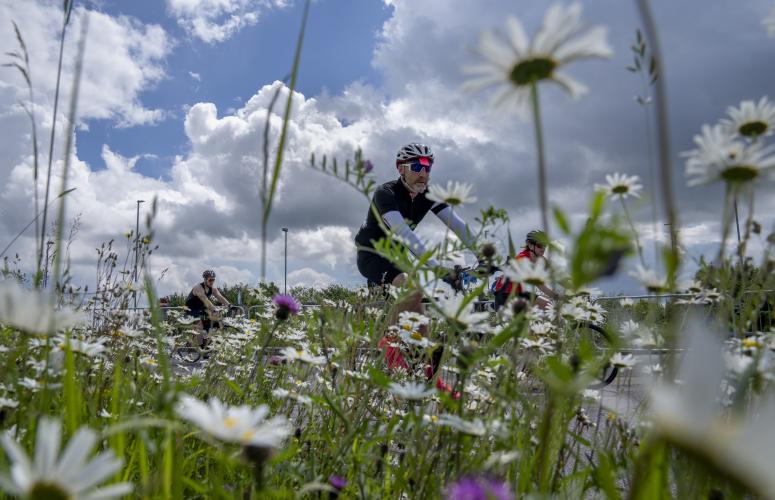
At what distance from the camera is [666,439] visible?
35 centimetres

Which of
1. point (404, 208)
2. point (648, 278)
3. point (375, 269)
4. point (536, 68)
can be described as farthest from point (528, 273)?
point (404, 208)

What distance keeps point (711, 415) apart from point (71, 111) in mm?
876

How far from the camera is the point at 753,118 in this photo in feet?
2.68

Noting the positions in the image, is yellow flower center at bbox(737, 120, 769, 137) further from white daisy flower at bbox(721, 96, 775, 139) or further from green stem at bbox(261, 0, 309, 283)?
green stem at bbox(261, 0, 309, 283)

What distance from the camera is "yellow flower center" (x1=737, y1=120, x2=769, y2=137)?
0.83 meters

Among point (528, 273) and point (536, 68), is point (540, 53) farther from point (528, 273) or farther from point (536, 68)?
point (528, 273)

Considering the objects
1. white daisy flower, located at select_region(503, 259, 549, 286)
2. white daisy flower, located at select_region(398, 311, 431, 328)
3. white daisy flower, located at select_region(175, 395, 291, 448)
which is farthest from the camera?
white daisy flower, located at select_region(398, 311, 431, 328)

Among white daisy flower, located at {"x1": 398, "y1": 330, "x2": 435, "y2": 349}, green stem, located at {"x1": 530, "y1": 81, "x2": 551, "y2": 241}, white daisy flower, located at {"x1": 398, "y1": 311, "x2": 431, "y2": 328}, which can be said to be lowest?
white daisy flower, located at {"x1": 398, "y1": 330, "x2": 435, "y2": 349}

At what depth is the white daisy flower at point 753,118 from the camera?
2.65ft

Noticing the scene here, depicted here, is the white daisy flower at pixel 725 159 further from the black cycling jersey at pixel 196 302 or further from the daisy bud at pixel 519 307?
the black cycling jersey at pixel 196 302

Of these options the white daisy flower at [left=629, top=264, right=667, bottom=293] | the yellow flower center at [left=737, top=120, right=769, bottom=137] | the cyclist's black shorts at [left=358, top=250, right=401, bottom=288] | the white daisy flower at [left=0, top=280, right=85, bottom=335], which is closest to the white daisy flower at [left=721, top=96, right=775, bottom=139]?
the yellow flower center at [left=737, top=120, right=769, bottom=137]

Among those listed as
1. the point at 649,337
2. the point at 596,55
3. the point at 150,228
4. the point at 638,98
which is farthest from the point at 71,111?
the point at 649,337

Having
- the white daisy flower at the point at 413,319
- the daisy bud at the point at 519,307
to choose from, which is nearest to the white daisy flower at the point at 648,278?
the daisy bud at the point at 519,307

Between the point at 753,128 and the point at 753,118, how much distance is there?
0.07 ft
